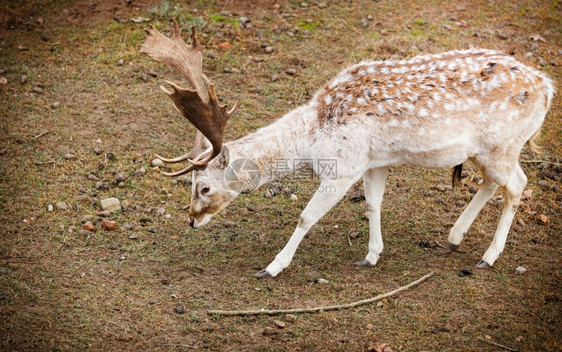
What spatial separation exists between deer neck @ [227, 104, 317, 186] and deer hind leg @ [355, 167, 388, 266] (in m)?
0.75

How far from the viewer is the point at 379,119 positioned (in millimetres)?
6141

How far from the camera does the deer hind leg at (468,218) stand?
22.3 feet

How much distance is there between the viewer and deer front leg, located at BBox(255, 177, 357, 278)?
6.29 meters

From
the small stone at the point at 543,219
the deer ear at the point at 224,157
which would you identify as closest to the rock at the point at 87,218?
the deer ear at the point at 224,157

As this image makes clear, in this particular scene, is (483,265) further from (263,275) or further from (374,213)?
(263,275)

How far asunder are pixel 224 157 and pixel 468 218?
8.51 ft

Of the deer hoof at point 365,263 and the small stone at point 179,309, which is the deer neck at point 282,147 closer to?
the deer hoof at point 365,263

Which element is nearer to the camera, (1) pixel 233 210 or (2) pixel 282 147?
(2) pixel 282 147

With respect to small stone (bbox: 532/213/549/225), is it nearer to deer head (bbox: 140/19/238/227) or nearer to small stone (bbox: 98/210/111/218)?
deer head (bbox: 140/19/238/227)

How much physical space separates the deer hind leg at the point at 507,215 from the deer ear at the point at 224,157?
269cm

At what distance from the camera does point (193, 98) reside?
5953mm

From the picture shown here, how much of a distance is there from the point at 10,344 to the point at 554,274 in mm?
4951

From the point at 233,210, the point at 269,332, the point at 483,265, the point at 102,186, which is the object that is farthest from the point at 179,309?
the point at 483,265

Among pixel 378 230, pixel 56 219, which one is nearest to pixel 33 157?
pixel 56 219
